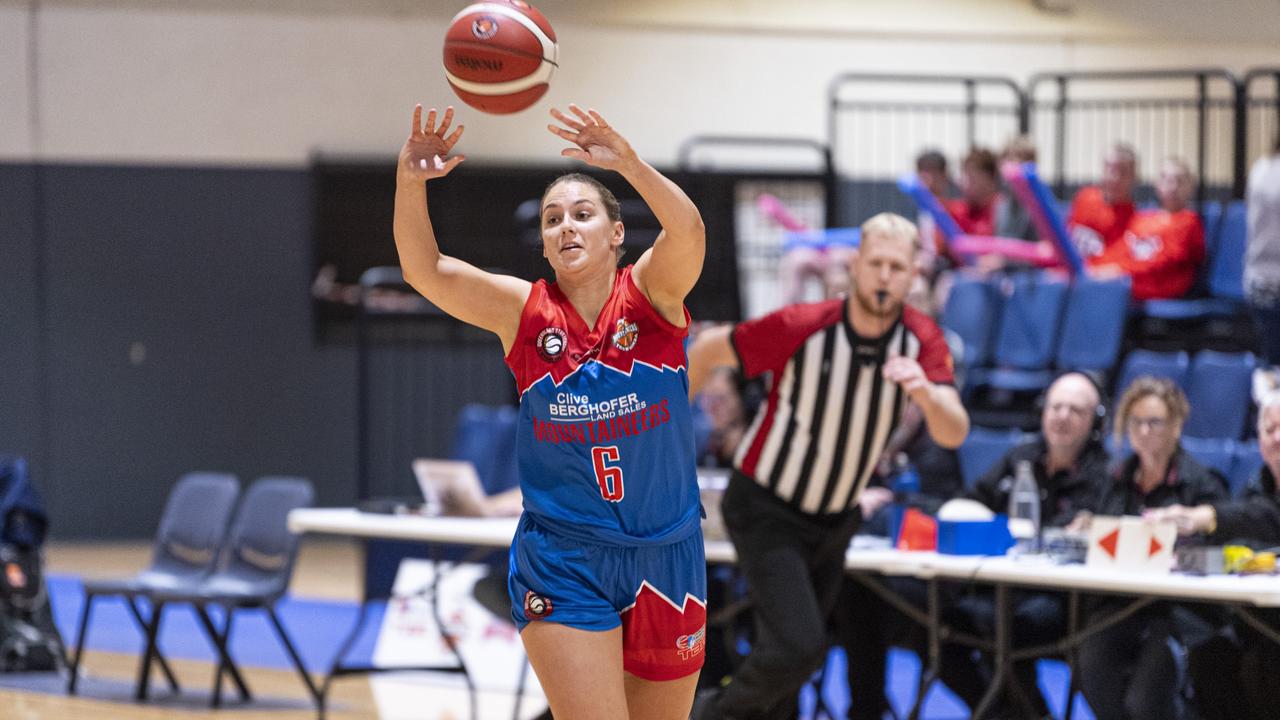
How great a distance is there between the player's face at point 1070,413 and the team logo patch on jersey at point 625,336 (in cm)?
263

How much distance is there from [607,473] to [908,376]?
163 cm

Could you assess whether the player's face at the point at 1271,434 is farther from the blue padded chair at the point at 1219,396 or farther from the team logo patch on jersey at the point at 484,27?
the team logo patch on jersey at the point at 484,27

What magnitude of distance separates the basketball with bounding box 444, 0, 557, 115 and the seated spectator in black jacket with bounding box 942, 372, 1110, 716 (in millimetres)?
2787

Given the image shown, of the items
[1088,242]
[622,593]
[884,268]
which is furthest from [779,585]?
[1088,242]

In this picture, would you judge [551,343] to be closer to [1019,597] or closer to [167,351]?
[1019,597]

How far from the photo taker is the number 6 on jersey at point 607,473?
3.33 metres

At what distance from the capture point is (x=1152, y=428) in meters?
5.08

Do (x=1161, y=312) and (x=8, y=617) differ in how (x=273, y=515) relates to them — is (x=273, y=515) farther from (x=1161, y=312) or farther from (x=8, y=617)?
(x=1161, y=312)

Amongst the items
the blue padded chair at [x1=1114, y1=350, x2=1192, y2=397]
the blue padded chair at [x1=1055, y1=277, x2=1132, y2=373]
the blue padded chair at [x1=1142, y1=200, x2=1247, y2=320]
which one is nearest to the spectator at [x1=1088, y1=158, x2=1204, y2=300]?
the blue padded chair at [x1=1142, y1=200, x2=1247, y2=320]

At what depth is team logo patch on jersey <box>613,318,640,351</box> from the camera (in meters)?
3.39

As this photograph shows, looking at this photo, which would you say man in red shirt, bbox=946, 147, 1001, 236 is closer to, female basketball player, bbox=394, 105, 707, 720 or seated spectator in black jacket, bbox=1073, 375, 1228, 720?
seated spectator in black jacket, bbox=1073, 375, 1228, 720

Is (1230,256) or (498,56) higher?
(498,56)

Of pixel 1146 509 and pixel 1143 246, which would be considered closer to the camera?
pixel 1146 509

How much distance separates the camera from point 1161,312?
8.46 metres
